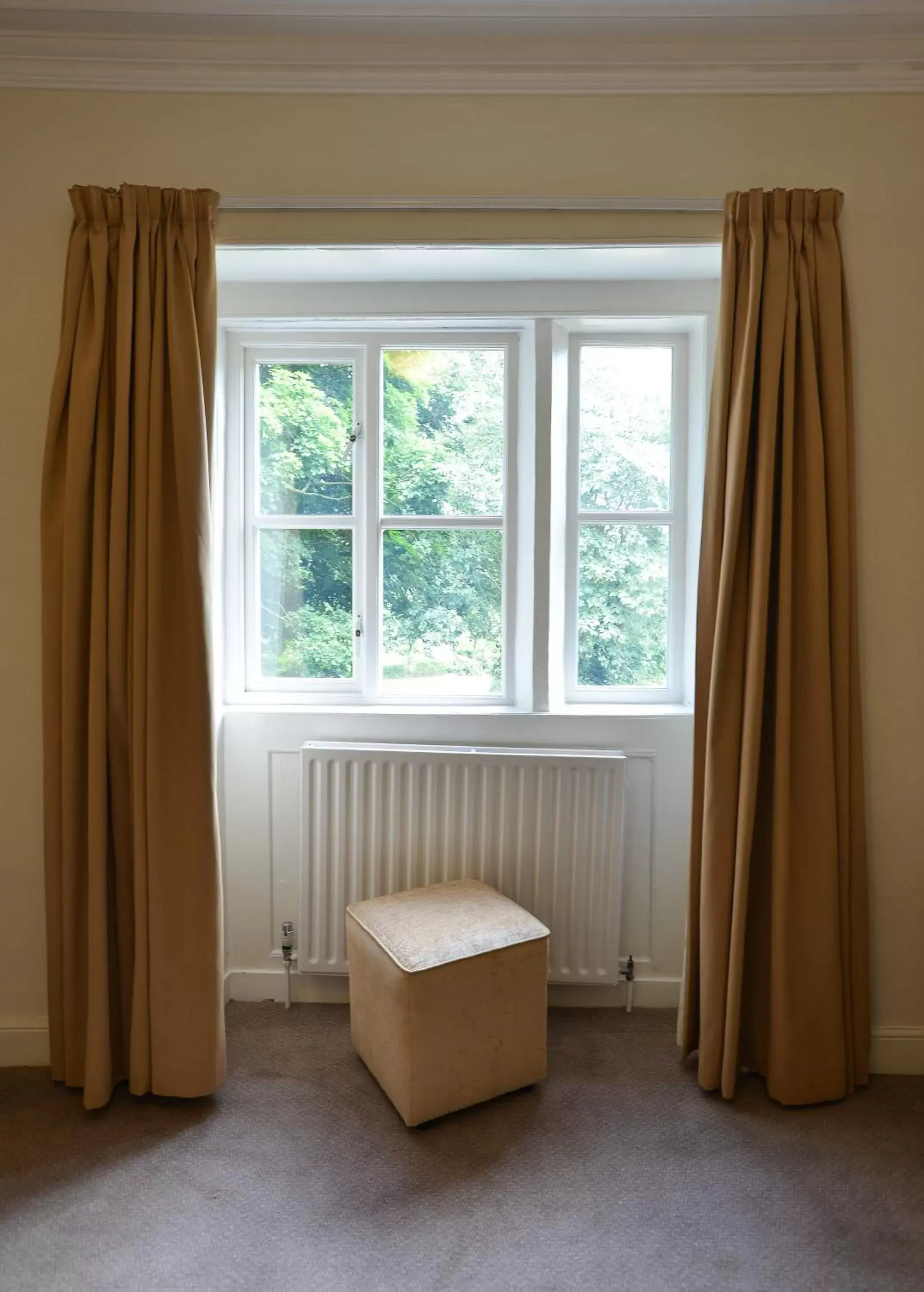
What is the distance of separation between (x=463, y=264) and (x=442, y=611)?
1.01 meters

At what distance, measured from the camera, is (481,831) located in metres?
2.36

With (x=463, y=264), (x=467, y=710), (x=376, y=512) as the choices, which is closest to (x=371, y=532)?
(x=376, y=512)

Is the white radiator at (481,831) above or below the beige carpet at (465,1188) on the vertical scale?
above

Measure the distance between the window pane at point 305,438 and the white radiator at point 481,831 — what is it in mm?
782

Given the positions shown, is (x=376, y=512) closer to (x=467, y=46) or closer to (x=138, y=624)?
(x=138, y=624)

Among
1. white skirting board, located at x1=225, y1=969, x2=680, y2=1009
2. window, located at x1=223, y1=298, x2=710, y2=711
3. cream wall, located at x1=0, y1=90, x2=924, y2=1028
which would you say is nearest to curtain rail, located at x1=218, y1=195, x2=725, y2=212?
cream wall, located at x1=0, y1=90, x2=924, y2=1028

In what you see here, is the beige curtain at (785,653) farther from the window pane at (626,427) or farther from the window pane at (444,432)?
the window pane at (444,432)

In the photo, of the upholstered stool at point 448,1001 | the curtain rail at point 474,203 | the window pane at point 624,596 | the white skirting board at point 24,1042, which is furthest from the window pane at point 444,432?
the white skirting board at point 24,1042

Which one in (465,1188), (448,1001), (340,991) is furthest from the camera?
(340,991)

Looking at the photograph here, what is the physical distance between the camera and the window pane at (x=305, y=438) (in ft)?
8.43

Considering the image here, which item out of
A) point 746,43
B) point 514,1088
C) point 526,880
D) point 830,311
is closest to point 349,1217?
point 514,1088

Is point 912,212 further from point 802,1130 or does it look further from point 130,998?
point 130,998

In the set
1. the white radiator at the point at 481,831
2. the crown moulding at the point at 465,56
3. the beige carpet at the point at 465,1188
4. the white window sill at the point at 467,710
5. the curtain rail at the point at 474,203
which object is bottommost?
the beige carpet at the point at 465,1188

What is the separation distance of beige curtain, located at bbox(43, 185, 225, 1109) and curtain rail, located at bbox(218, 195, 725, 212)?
14 centimetres
